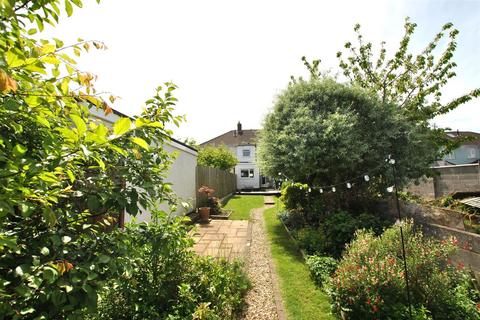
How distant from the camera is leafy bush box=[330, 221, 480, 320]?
3457mm

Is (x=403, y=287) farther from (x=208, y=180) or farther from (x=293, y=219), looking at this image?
(x=208, y=180)

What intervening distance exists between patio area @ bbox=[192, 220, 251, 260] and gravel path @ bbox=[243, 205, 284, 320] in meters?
0.37

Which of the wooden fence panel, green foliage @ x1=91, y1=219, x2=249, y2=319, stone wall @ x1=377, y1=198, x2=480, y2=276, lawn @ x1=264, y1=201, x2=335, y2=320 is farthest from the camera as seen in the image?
the wooden fence panel

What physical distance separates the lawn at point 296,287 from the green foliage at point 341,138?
2.57m

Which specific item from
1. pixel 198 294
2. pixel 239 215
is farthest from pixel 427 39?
pixel 198 294

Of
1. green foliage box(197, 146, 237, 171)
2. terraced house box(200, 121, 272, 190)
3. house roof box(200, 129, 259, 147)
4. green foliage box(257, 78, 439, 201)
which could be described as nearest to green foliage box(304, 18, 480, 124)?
green foliage box(257, 78, 439, 201)

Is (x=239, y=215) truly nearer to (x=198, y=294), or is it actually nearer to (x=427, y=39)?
(x=198, y=294)

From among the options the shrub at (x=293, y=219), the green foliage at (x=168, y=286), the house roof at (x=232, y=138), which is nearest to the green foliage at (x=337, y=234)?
the shrub at (x=293, y=219)

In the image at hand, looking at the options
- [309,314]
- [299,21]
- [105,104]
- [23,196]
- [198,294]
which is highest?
[299,21]

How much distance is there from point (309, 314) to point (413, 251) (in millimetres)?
1972

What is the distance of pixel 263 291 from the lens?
470 cm

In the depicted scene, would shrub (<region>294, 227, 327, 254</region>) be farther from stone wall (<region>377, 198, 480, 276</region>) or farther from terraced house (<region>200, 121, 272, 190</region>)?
terraced house (<region>200, 121, 272, 190</region>)

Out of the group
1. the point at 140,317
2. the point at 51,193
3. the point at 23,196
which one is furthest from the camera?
the point at 140,317

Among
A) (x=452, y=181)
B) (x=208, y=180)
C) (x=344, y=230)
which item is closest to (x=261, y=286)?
(x=344, y=230)
